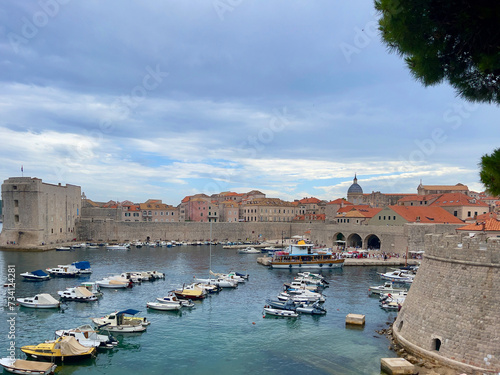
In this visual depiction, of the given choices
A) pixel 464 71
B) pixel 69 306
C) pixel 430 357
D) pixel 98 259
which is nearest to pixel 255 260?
pixel 98 259

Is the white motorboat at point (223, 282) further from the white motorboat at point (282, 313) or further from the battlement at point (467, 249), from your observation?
the battlement at point (467, 249)

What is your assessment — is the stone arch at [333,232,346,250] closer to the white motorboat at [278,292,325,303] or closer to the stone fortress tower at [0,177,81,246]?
the white motorboat at [278,292,325,303]

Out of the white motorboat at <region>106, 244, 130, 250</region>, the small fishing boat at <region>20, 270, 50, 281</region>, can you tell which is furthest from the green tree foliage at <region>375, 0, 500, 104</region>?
the white motorboat at <region>106, 244, 130, 250</region>

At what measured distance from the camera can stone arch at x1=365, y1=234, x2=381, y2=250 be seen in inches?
2632

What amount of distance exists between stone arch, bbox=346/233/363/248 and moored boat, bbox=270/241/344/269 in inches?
657

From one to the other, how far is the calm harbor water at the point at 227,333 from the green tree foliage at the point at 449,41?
528 inches

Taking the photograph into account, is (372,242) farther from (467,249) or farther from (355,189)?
(467,249)

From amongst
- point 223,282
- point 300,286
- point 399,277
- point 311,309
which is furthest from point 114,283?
point 399,277

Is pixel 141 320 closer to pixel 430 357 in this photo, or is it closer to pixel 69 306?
pixel 69 306

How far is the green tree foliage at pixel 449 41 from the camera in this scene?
9.61 metres

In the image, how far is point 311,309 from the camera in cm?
3005

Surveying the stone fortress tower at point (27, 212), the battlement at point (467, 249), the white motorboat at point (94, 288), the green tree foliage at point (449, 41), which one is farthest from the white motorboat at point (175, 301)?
the stone fortress tower at point (27, 212)

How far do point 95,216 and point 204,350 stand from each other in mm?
76586

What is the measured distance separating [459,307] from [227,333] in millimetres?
13554
